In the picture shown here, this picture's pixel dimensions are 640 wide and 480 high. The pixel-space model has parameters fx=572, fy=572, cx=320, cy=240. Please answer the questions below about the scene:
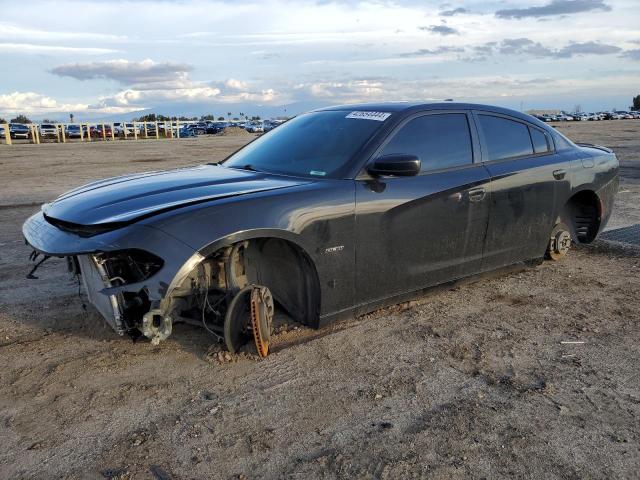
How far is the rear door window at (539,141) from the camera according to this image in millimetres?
5133

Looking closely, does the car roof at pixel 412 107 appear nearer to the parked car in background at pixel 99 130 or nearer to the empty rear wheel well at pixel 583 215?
the empty rear wheel well at pixel 583 215

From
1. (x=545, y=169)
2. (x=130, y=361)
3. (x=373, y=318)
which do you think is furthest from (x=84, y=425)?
(x=545, y=169)

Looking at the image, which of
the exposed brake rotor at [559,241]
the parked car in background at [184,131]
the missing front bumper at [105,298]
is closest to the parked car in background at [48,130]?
the parked car in background at [184,131]

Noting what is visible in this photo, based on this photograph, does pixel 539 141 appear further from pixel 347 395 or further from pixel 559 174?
pixel 347 395

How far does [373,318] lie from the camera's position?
4.31 metres

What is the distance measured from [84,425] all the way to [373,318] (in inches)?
85.2

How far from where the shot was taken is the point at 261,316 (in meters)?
3.50

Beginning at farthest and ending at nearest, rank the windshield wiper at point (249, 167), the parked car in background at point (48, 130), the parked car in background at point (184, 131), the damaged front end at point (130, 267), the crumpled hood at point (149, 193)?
the parked car in background at point (184, 131)
the parked car in background at point (48, 130)
the windshield wiper at point (249, 167)
the crumpled hood at point (149, 193)
the damaged front end at point (130, 267)

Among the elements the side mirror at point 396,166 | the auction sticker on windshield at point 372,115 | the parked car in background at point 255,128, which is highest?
the auction sticker on windshield at point 372,115

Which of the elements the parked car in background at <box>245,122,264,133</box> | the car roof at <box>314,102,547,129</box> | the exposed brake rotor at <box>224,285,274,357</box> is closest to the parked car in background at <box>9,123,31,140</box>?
the parked car in background at <box>245,122,264,133</box>

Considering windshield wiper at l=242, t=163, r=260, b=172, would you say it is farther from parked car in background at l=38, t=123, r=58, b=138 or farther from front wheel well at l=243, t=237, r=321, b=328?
parked car in background at l=38, t=123, r=58, b=138

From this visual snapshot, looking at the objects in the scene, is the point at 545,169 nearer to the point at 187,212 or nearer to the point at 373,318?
the point at 373,318

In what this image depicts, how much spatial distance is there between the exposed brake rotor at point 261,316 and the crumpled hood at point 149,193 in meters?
0.63

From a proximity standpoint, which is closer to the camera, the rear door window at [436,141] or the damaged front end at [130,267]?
the damaged front end at [130,267]
